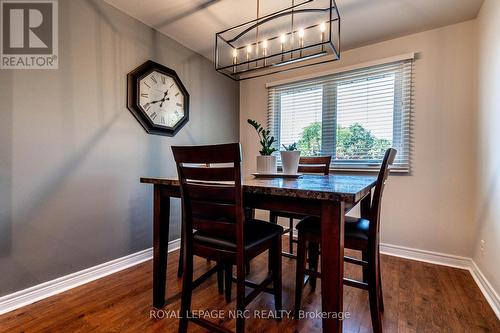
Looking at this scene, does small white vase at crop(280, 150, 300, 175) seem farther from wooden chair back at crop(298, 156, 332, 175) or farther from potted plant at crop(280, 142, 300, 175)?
wooden chair back at crop(298, 156, 332, 175)

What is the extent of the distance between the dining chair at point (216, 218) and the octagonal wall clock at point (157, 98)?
134 centimetres

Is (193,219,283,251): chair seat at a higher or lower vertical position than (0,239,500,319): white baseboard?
higher

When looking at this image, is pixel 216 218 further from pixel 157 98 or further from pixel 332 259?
pixel 157 98

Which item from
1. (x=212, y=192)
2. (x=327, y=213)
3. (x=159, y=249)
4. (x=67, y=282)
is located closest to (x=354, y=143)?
(x=327, y=213)

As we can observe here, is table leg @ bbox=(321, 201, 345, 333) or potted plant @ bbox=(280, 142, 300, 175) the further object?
potted plant @ bbox=(280, 142, 300, 175)

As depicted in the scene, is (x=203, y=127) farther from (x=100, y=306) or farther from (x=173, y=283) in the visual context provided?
(x=100, y=306)

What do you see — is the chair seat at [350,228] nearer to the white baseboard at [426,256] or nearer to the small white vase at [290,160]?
the small white vase at [290,160]

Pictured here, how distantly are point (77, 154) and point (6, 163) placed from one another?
1.32 feet

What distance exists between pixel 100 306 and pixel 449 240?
3.02 m

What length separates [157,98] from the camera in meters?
2.45

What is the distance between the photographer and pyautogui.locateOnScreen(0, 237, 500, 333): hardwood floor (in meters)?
1.41

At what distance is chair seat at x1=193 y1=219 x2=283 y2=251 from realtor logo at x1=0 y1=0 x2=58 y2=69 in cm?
168

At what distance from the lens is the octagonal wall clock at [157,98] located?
2.25m

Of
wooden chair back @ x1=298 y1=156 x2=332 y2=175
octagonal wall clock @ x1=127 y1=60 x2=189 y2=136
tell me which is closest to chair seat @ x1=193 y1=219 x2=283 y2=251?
wooden chair back @ x1=298 y1=156 x2=332 y2=175
